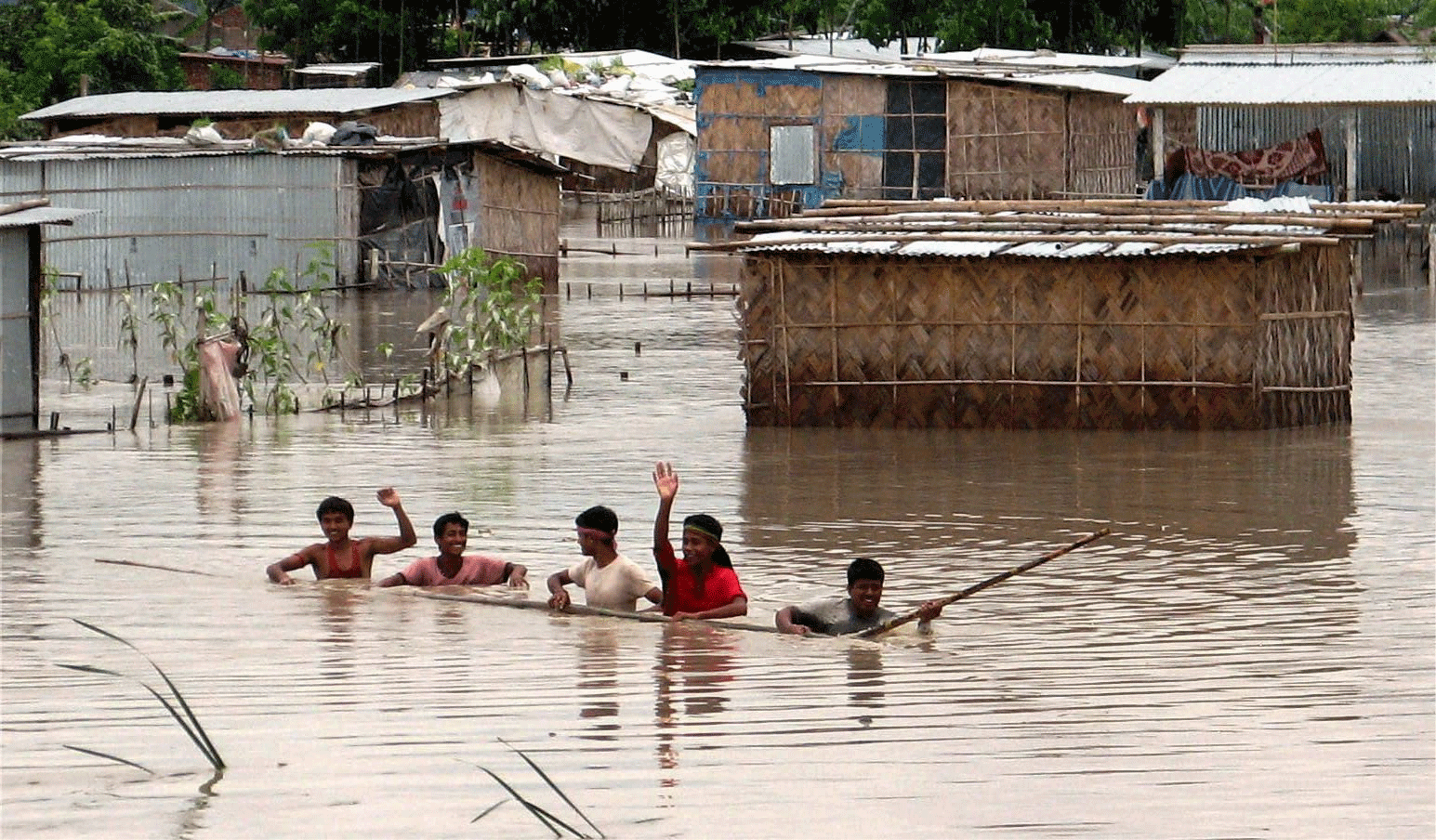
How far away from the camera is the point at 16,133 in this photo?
111 feet

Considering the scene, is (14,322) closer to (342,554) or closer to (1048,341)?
(342,554)

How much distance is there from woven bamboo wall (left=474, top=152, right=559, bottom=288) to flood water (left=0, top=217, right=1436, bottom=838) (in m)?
11.0

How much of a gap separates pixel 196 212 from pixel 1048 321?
13467 mm

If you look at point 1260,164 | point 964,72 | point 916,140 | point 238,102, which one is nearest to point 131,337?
point 238,102

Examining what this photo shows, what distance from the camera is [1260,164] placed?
27.8m

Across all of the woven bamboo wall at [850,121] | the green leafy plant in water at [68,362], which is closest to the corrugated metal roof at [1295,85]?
the woven bamboo wall at [850,121]

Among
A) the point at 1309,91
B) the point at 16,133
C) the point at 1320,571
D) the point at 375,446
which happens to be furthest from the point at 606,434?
the point at 16,133

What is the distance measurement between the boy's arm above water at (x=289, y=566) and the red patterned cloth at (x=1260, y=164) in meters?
20.3

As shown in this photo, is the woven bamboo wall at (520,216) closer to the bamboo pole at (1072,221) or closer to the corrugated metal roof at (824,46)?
the bamboo pole at (1072,221)

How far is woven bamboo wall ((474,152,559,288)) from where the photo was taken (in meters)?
25.7

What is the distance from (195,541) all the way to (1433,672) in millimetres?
5711

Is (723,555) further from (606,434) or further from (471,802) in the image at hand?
(606,434)

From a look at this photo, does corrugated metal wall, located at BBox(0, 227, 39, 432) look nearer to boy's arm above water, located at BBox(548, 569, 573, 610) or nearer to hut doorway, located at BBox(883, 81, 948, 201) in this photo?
boy's arm above water, located at BBox(548, 569, 573, 610)

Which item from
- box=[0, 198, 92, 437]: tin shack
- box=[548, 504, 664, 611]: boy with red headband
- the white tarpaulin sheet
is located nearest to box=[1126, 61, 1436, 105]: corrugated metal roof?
the white tarpaulin sheet
